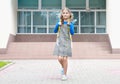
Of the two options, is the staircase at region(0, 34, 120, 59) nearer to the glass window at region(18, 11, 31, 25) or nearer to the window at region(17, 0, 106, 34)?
the window at region(17, 0, 106, 34)

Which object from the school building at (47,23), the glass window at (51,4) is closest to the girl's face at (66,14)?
the school building at (47,23)

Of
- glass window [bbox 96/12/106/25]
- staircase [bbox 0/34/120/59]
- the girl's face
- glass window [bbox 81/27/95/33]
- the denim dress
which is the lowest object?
staircase [bbox 0/34/120/59]

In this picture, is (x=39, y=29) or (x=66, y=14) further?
(x=39, y=29)

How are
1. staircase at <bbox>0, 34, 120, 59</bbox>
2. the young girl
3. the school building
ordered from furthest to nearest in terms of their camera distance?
the school building, staircase at <bbox>0, 34, 120, 59</bbox>, the young girl

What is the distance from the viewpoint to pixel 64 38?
36.9 ft

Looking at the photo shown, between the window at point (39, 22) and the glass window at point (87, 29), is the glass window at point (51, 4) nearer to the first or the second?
the window at point (39, 22)

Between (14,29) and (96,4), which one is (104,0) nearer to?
(96,4)

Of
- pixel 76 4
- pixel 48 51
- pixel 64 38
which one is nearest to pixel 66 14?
pixel 64 38

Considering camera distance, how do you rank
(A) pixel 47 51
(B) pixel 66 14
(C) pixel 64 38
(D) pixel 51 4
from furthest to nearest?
(D) pixel 51 4, (A) pixel 47 51, (C) pixel 64 38, (B) pixel 66 14

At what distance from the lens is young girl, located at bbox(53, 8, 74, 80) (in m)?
11.1

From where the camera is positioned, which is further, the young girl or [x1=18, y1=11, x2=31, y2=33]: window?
[x1=18, y1=11, x2=31, y2=33]: window

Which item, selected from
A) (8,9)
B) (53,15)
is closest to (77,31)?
(53,15)

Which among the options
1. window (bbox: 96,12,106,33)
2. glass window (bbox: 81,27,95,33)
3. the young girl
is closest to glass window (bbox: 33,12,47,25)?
glass window (bbox: 81,27,95,33)

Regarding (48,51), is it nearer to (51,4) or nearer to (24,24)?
(24,24)
